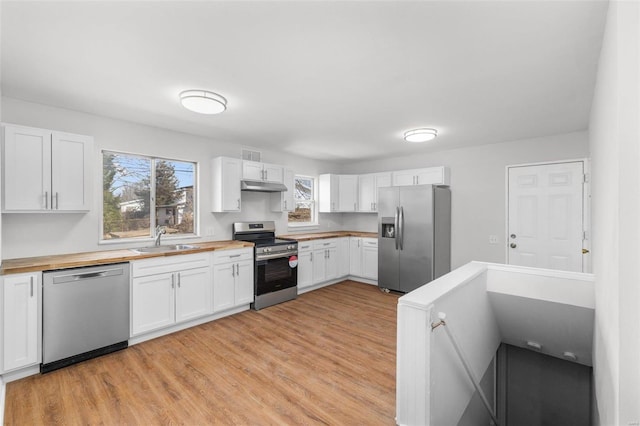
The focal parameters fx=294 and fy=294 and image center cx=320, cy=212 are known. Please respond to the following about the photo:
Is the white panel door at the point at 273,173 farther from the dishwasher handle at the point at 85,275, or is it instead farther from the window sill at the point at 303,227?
the dishwasher handle at the point at 85,275

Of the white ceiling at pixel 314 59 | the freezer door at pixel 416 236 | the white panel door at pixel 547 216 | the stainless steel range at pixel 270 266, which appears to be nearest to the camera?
the white ceiling at pixel 314 59

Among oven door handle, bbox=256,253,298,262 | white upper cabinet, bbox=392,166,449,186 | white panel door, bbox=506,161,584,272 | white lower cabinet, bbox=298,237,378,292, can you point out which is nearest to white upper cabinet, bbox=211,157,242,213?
oven door handle, bbox=256,253,298,262

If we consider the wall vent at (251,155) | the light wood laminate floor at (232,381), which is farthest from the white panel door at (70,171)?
the wall vent at (251,155)

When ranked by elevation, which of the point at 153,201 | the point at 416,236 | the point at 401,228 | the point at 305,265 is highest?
the point at 153,201

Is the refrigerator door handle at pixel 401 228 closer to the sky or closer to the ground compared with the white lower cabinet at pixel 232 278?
closer to the sky

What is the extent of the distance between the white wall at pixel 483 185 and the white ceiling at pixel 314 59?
72 cm

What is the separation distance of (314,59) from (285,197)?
320 centimetres

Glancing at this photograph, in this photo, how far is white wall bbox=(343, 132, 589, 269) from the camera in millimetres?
4285

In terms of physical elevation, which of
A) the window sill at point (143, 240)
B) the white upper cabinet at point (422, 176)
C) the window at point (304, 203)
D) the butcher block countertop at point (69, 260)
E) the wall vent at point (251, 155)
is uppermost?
the wall vent at point (251, 155)

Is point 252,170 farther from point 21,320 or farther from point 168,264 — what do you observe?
point 21,320

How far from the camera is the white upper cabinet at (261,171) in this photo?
4586 millimetres

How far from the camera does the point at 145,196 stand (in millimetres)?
3881

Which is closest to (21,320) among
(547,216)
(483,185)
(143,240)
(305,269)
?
(143,240)

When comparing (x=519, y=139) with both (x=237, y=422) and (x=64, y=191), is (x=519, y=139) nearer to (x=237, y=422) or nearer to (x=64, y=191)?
(x=237, y=422)
